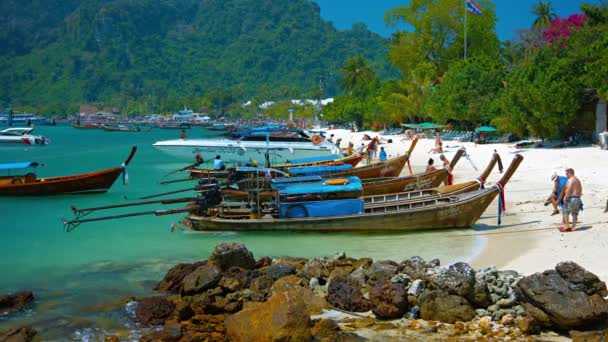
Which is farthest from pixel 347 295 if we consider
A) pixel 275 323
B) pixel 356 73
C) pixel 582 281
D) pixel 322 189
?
pixel 356 73

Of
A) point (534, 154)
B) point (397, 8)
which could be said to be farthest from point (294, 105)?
point (534, 154)

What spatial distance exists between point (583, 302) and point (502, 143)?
34472 mm

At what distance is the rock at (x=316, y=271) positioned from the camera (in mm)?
12742

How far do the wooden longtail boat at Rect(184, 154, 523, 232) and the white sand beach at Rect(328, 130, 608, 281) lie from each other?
760mm

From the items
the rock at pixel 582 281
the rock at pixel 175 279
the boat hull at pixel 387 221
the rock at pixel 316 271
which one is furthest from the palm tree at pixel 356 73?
the rock at pixel 582 281

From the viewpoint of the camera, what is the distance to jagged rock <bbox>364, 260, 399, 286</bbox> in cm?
1170

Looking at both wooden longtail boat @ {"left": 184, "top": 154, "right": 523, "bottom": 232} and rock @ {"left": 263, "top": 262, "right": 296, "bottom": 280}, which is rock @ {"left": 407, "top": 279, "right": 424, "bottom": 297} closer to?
rock @ {"left": 263, "top": 262, "right": 296, "bottom": 280}

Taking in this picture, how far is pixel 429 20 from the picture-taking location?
69938mm

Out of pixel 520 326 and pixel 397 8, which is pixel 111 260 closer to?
pixel 520 326

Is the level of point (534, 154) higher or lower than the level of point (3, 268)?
higher

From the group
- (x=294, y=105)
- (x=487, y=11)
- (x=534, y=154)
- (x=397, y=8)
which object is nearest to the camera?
(x=534, y=154)

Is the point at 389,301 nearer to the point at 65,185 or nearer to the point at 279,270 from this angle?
the point at 279,270

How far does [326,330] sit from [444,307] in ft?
6.52

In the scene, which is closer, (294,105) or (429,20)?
(429,20)
